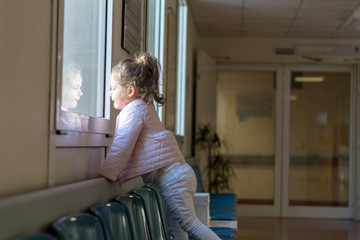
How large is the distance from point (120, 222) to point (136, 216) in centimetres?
28

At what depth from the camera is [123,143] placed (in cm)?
218

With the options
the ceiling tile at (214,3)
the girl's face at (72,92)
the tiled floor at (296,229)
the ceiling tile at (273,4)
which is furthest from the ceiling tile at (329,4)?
the girl's face at (72,92)

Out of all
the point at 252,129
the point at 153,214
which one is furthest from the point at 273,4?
the point at 153,214

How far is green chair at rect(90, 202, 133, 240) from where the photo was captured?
163cm

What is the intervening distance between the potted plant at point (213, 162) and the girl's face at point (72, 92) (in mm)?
4955

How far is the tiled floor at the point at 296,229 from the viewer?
20.6 feet

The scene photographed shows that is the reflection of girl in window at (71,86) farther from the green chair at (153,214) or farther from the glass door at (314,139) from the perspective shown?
the glass door at (314,139)

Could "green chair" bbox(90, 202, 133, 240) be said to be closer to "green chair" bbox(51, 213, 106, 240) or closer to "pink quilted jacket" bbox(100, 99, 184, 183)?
"green chair" bbox(51, 213, 106, 240)

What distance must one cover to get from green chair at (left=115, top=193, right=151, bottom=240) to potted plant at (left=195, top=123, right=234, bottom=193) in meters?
4.99

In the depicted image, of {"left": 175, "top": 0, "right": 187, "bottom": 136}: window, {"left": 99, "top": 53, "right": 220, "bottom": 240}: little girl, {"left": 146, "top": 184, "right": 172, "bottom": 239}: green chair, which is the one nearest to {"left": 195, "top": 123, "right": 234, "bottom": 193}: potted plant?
{"left": 175, "top": 0, "right": 187, "bottom": 136}: window

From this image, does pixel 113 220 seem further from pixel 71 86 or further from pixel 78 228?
pixel 71 86

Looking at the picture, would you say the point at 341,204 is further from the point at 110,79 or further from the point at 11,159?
the point at 11,159

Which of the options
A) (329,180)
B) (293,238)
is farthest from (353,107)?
(293,238)

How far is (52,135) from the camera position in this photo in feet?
5.74
